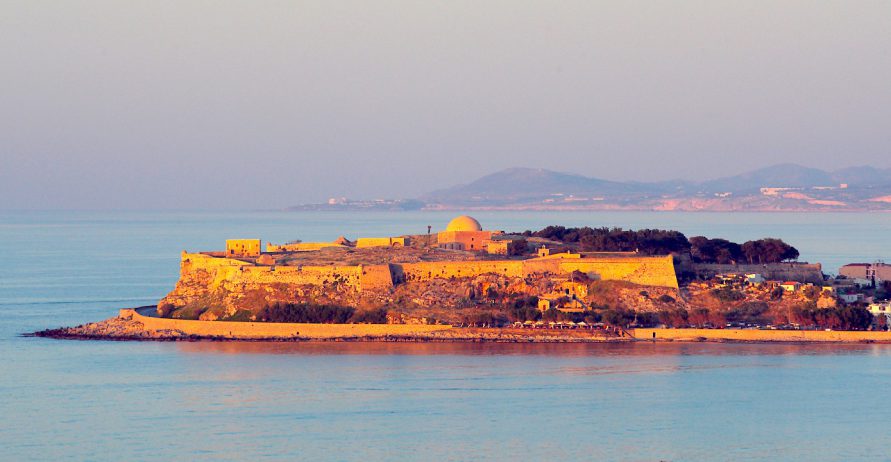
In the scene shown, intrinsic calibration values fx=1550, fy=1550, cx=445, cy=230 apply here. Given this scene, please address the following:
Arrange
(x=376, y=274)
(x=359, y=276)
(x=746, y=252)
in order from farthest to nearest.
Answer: (x=746, y=252) → (x=376, y=274) → (x=359, y=276)

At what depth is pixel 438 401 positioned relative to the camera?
33406mm

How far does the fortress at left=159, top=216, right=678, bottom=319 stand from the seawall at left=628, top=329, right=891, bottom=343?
3.95 metres

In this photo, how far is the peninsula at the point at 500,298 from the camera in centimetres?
4484

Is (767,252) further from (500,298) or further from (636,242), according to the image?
(500,298)

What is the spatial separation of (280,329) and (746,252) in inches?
703

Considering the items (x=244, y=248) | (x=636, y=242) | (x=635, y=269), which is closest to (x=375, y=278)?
(x=244, y=248)

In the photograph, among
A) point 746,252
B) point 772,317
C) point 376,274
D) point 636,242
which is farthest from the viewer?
point 746,252

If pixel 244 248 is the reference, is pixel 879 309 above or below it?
below

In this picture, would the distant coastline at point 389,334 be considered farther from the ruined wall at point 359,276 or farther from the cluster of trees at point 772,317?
the ruined wall at point 359,276

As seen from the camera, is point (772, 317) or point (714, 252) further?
point (714, 252)

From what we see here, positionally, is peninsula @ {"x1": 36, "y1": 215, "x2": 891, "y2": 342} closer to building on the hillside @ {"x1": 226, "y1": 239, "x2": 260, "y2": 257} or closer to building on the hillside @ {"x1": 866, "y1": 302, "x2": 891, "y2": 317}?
building on the hillside @ {"x1": 866, "y1": 302, "x2": 891, "y2": 317}

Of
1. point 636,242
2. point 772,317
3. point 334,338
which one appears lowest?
point 334,338

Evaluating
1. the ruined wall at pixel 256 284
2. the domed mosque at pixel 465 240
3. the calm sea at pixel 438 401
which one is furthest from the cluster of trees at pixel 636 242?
the calm sea at pixel 438 401

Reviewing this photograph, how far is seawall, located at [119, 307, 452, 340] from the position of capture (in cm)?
4525
